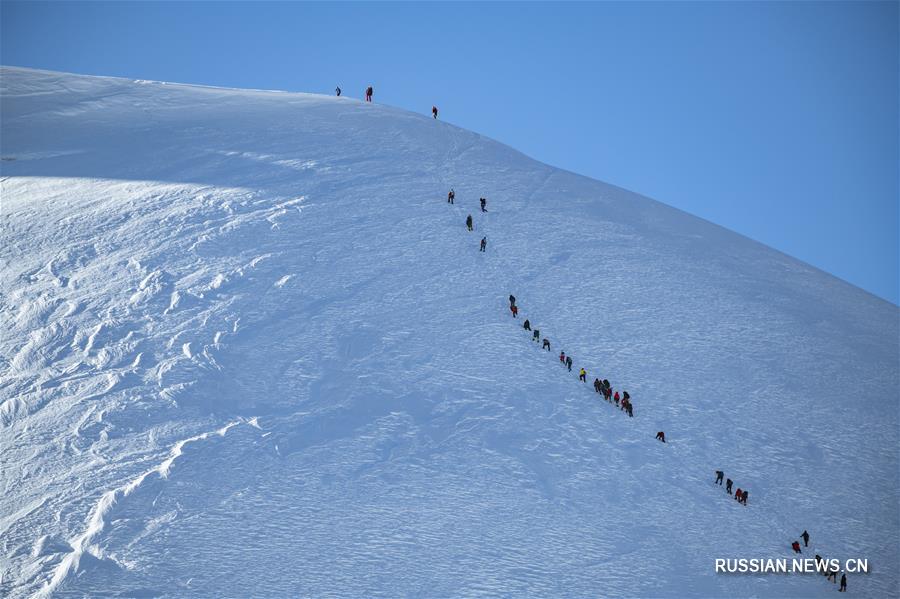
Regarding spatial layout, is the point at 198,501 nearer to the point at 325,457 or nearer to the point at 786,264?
the point at 325,457

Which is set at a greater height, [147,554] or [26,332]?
[26,332]

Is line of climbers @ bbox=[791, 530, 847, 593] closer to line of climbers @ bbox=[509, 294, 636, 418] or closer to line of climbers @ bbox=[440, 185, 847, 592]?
line of climbers @ bbox=[440, 185, 847, 592]

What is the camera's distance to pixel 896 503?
22625 millimetres

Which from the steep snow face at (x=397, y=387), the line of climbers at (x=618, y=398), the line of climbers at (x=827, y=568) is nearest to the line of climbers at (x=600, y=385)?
the line of climbers at (x=618, y=398)

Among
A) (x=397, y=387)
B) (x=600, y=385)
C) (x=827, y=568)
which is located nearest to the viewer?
(x=827, y=568)

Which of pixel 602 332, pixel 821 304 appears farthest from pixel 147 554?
pixel 821 304

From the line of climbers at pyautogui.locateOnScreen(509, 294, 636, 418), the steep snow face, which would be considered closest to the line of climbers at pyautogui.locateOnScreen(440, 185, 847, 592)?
the line of climbers at pyautogui.locateOnScreen(509, 294, 636, 418)

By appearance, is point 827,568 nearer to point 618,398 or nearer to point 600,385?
point 618,398

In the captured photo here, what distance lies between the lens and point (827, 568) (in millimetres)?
19453

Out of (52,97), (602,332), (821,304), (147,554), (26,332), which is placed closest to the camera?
(147,554)

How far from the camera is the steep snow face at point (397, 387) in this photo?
727 inches

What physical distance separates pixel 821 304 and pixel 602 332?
488 inches

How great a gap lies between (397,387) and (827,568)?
12.4 meters

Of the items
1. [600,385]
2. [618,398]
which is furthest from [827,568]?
[600,385]
